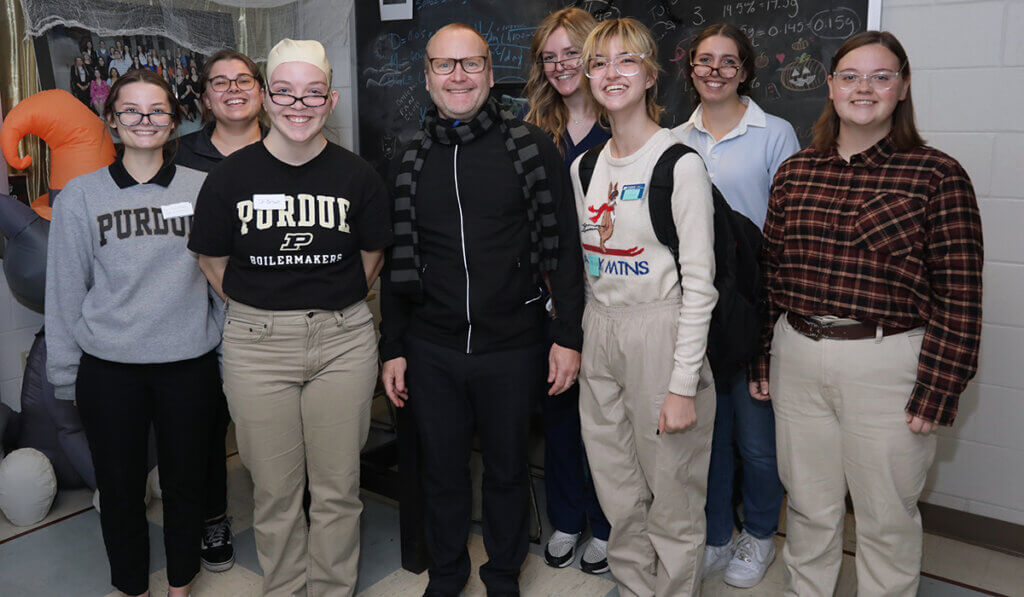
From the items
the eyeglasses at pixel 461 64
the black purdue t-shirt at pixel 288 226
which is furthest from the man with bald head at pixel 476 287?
the black purdue t-shirt at pixel 288 226

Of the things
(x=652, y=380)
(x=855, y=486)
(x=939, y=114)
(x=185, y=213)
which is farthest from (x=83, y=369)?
(x=939, y=114)

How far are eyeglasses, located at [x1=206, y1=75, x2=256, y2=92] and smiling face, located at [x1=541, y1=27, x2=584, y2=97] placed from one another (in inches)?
38.9

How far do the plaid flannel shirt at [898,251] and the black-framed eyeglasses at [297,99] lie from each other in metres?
1.22

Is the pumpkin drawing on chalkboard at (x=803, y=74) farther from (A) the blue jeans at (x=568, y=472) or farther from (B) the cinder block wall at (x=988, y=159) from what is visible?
(A) the blue jeans at (x=568, y=472)

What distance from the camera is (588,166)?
6.97 feet

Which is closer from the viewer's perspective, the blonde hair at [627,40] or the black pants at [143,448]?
the blonde hair at [627,40]

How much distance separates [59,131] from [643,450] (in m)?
2.28

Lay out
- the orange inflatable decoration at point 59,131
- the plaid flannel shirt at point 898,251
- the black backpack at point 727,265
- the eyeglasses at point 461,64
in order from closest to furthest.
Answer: the plaid flannel shirt at point 898,251 → the black backpack at point 727,265 → the eyeglasses at point 461,64 → the orange inflatable decoration at point 59,131

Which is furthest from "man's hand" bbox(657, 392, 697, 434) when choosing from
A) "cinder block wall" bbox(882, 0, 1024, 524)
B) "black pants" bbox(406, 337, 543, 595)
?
"cinder block wall" bbox(882, 0, 1024, 524)

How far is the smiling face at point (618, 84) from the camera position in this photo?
191 centimetres

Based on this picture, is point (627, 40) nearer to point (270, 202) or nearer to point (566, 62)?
point (566, 62)

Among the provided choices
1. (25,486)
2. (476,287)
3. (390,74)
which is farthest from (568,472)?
(390,74)

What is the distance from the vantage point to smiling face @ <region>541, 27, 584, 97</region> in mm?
2393

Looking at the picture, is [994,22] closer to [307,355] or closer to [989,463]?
[989,463]
